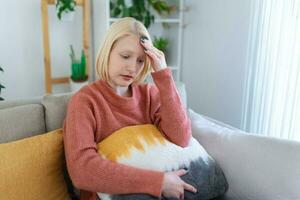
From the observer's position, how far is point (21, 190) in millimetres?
970

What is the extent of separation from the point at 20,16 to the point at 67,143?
1.59m

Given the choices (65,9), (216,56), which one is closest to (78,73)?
(65,9)

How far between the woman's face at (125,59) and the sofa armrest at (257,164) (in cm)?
43

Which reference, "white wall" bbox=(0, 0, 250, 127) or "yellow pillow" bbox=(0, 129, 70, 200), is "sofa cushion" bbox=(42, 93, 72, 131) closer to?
"yellow pillow" bbox=(0, 129, 70, 200)

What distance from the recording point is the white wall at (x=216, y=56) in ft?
6.27

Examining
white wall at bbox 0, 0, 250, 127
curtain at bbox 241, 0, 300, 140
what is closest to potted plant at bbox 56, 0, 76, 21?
white wall at bbox 0, 0, 250, 127

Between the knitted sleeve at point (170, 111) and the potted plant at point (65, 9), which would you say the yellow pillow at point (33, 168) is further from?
the potted plant at point (65, 9)

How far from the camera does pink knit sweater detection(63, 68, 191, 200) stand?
0.94m

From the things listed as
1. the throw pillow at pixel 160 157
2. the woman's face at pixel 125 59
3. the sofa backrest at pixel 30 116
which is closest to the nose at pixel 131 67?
the woman's face at pixel 125 59

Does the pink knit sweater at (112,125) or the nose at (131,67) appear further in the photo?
the nose at (131,67)

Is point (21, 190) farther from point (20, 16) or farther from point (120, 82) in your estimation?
point (20, 16)

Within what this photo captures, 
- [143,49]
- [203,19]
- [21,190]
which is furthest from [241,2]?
[21,190]

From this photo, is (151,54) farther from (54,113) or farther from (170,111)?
(54,113)

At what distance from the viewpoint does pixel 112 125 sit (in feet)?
3.49
